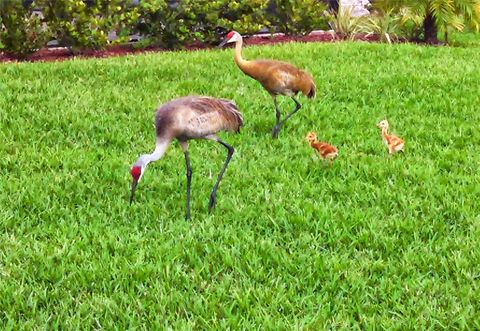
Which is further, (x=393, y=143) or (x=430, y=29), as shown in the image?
(x=430, y=29)

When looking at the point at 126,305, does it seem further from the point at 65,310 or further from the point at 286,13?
the point at 286,13

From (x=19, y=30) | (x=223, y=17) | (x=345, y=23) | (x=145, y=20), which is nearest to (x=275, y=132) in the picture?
(x=19, y=30)

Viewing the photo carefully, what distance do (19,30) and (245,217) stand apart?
7.08 m

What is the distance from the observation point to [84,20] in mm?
10812

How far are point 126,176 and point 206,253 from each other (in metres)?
1.43

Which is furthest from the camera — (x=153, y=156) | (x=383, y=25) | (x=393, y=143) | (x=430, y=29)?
(x=430, y=29)

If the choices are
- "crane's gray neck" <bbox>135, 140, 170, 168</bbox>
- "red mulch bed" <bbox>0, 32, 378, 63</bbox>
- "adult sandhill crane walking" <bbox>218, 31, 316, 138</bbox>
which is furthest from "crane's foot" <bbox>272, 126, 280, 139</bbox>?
"red mulch bed" <bbox>0, 32, 378, 63</bbox>

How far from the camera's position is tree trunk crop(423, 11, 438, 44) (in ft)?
42.1

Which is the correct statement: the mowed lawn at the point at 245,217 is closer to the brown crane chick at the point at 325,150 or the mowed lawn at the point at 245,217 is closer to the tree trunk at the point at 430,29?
the brown crane chick at the point at 325,150

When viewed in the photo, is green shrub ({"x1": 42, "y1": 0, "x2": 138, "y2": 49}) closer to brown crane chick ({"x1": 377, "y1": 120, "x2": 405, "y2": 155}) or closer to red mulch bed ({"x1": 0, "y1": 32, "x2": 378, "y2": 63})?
red mulch bed ({"x1": 0, "y1": 32, "x2": 378, "y2": 63})

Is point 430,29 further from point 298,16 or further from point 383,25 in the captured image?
point 298,16

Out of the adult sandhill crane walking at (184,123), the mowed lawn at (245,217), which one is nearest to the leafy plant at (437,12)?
the mowed lawn at (245,217)

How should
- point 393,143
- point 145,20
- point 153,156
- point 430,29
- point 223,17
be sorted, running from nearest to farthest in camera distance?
point 153,156 < point 393,143 < point 145,20 < point 223,17 < point 430,29

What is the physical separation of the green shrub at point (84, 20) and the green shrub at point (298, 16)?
289 cm
